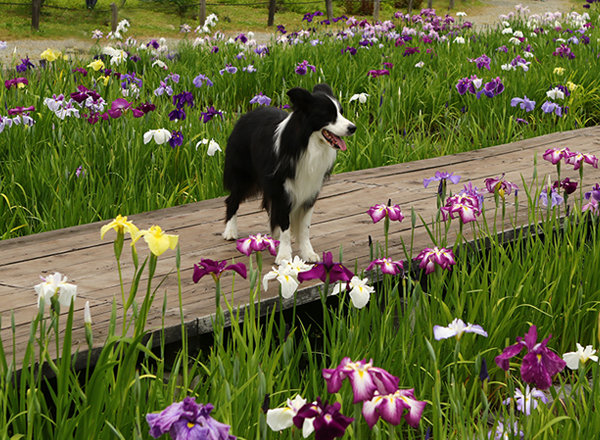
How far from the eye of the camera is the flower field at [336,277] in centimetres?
138

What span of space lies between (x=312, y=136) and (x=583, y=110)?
4.94 metres

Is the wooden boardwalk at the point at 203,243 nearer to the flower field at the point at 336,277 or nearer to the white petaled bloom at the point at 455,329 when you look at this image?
the flower field at the point at 336,277

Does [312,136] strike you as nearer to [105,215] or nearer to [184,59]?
[105,215]

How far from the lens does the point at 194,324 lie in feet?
6.94

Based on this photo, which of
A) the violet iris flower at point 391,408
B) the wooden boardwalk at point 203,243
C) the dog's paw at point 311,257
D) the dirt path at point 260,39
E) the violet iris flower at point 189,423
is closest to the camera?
the violet iris flower at point 189,423

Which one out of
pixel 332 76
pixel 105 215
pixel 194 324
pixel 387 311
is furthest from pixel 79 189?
pixel 332 76

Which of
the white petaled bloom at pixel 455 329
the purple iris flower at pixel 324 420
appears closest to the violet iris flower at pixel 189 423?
the purple iris flower at pixel 324 420

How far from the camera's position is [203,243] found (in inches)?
116

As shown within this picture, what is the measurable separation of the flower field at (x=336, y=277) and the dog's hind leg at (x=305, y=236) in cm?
17

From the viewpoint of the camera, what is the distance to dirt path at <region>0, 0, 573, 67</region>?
1223 centimetres

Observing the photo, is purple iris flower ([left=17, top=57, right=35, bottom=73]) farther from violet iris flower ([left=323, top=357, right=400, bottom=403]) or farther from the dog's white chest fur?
violet iris flower ([left=323, top=357, right=400, bottom=403])

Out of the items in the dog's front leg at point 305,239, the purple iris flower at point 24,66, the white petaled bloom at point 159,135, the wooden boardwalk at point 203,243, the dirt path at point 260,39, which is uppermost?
the purple iris flower at point 24,66

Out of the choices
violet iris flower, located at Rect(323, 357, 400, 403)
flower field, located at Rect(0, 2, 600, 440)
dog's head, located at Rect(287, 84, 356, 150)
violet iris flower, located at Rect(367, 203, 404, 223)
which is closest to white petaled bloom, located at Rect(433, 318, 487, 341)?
flower field, located at Rect(0, 2, 600, 440)

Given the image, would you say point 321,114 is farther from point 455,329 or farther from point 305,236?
point 455,329
